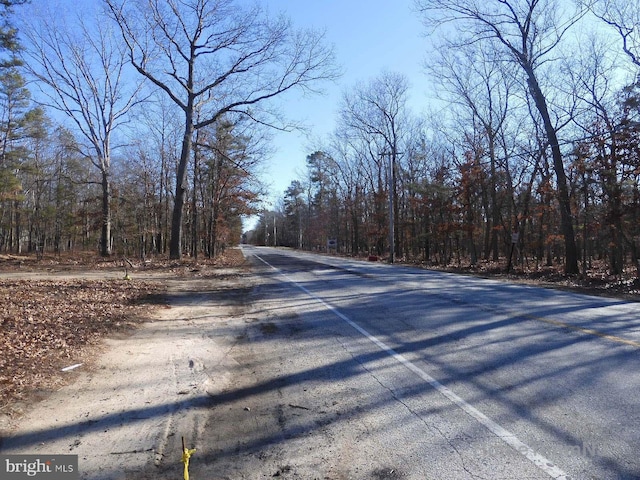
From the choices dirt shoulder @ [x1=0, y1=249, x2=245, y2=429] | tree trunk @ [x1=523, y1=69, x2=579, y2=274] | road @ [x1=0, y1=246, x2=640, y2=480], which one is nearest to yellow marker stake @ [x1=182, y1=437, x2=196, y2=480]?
road @ [x1=0, y1=246, x2=640, y2=480]

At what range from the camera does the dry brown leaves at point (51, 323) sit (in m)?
5.59

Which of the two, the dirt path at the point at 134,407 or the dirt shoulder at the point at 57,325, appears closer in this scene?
the dirt path at the point at 134,407

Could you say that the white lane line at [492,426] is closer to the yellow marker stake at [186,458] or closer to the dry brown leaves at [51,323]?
the yellow marker stake at [186,458]

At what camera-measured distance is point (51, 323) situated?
8.12 metres

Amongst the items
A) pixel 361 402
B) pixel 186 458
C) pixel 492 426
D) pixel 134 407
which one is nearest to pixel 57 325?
pixel 134 407

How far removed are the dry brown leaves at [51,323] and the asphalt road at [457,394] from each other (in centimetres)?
269

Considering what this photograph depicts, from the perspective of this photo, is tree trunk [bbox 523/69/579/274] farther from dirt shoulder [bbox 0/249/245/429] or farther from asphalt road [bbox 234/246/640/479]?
dirt shoulder [bbox 0/249/245/429]

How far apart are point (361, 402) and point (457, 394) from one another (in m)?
1.06

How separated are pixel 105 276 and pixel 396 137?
31.8 m

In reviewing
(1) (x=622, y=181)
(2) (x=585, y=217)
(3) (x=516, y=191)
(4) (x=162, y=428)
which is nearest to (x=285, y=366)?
(4) (x=162, y=428)

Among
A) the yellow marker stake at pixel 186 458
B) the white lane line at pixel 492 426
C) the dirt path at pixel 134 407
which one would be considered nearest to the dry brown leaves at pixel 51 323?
the dirt path at pixel 134 407

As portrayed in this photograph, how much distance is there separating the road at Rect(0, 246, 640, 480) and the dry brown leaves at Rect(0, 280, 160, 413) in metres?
0.45

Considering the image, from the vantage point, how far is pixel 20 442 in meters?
3.97

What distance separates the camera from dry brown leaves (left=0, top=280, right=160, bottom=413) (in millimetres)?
5586
